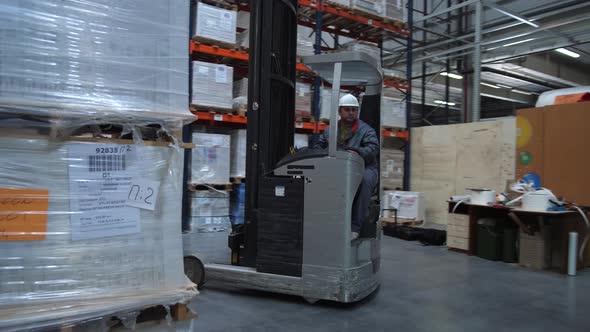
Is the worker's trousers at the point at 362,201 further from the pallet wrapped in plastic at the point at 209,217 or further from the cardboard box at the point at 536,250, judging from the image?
the pallet wrapped in plastic at the point at 209,217

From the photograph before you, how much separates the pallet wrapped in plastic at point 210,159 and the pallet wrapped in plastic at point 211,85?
0.51m

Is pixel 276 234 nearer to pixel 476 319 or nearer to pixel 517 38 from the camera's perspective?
pixel 476 319

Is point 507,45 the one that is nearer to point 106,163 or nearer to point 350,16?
point 350,16

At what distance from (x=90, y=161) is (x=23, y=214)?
0.34 meters

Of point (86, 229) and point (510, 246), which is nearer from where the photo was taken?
point (86, 229)

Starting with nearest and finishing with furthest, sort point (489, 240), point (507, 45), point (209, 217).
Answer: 1. point (489, 240)
2. point (209, 217)
3. point (507, 45)

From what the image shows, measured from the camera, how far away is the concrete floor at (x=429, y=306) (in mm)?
3064

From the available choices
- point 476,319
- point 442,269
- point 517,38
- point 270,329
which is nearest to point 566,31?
point 517,38

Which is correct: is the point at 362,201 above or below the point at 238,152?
below

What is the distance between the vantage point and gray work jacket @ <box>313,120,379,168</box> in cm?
386

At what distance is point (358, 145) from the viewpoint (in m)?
3.97

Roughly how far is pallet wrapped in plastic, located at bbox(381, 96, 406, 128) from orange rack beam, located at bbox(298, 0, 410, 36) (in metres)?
1.42

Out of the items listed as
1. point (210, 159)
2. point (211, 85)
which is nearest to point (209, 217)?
point (210, 159)

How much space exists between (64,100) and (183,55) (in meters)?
0.61
